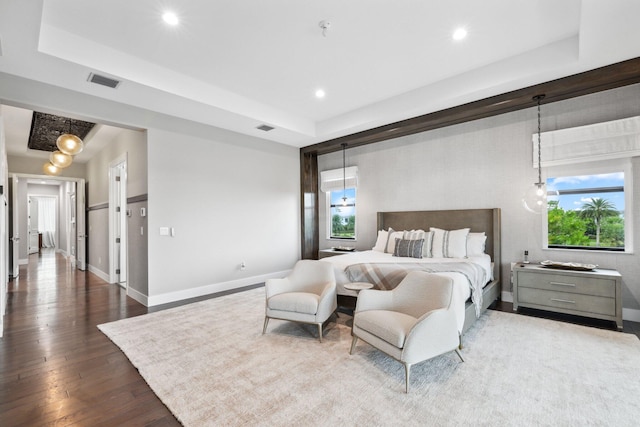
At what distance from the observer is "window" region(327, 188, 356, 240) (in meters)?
6.59

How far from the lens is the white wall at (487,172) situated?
371 centimetres

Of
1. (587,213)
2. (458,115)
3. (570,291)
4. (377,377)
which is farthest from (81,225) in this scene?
(587,213)

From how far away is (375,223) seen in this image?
6.14m

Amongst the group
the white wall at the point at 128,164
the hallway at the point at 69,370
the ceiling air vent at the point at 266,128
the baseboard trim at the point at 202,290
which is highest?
the ceiling air vent at the point at 266,128

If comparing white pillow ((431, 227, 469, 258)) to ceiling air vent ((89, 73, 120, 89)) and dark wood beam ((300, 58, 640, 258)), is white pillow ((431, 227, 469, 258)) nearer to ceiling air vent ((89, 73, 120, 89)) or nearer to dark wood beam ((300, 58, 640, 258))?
dark wood beam ((300, 58, 640, 258))

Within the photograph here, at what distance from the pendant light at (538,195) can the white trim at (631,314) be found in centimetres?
150

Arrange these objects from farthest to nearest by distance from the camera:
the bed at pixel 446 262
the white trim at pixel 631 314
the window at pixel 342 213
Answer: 1. the window at pixel 342 213
2. the white trim at pixel 631 314
3. the bed at pixel 446 262

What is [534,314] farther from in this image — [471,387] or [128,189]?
[128,189]

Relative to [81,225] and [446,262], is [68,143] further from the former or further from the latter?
[446,262]

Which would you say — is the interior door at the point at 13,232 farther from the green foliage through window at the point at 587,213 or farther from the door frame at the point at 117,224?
the green foliage through window at the point at 587,213

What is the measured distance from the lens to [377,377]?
2.40 meters

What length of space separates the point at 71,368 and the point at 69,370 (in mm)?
37

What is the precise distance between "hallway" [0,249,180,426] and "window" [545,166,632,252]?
5034mm

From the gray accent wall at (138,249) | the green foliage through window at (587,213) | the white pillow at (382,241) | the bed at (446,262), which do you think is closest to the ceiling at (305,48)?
the green foliage through window at (587,213)
